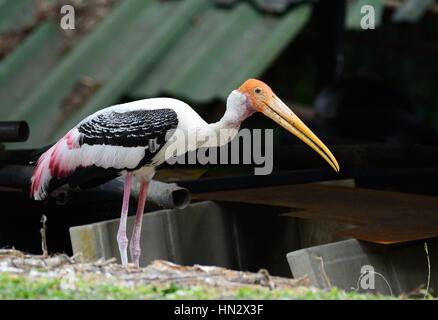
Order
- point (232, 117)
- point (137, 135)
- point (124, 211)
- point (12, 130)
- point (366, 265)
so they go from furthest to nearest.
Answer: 1. point (12, 130)
2. point (366, 265)
3. point (124, 211)
4. point (137, 135)
5. point (232, 117)

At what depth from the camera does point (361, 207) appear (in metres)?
8.59

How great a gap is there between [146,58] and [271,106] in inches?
180

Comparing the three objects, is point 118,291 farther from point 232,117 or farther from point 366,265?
A: point 366,265

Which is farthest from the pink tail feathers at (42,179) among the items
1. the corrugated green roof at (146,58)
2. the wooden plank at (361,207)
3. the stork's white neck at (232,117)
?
the corrugated green roof at (146,58)

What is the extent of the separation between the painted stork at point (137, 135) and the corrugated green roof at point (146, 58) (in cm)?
343

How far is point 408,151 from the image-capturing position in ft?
29.8

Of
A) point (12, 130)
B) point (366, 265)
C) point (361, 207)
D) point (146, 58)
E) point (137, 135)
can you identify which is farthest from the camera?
point (146, 58)

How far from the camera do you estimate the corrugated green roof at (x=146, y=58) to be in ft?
33.9

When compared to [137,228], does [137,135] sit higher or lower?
higher

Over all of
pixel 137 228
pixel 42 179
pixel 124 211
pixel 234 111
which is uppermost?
pixel 234 111

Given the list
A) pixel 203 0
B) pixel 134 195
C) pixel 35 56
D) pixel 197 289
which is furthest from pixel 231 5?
pixel 197 289

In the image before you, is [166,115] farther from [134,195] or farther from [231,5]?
[231,5]

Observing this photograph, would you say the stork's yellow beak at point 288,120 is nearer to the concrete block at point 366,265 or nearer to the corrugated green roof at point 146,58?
the concrete block at point 366,265

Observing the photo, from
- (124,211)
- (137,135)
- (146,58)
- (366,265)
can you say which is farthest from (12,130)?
(146,58)
